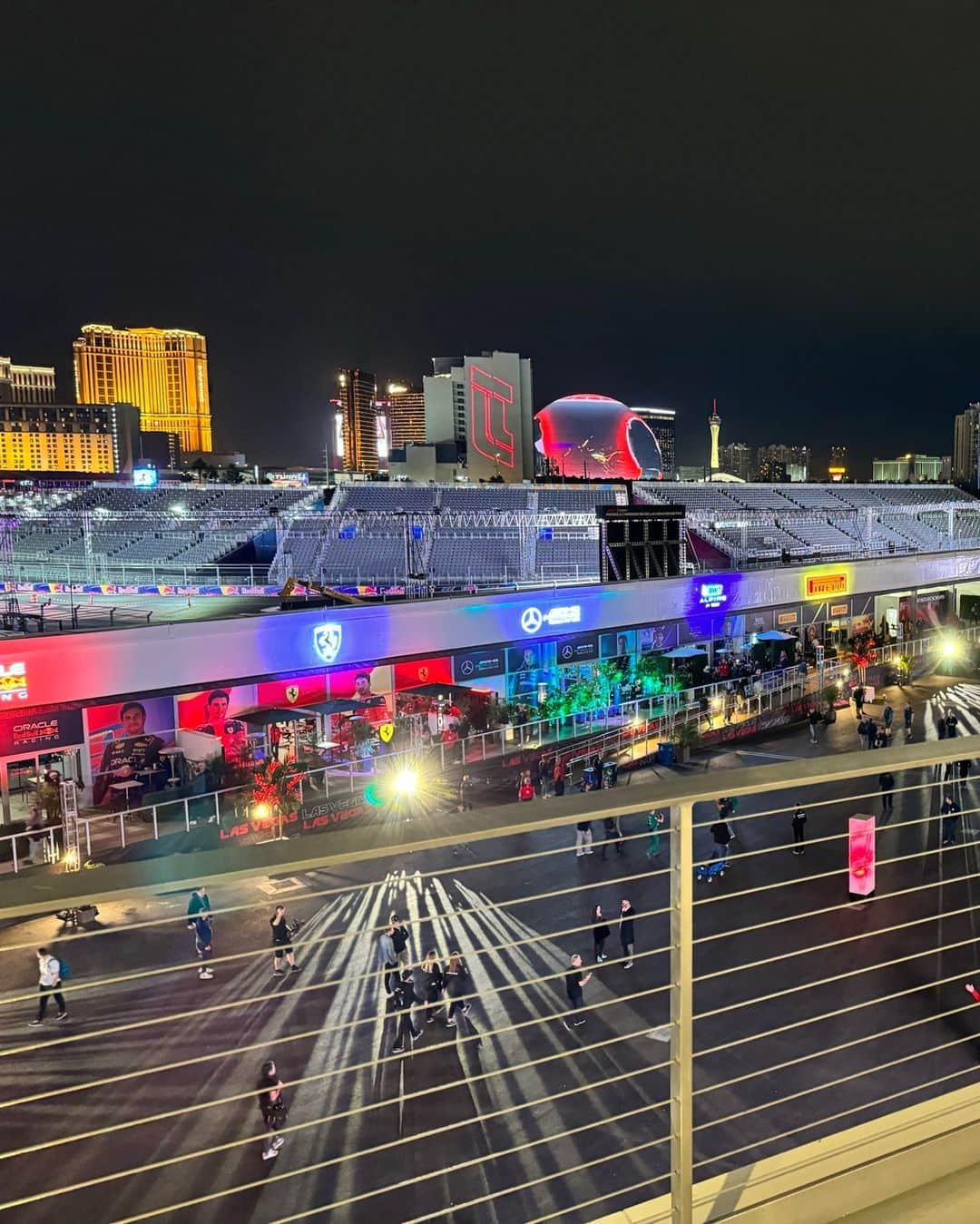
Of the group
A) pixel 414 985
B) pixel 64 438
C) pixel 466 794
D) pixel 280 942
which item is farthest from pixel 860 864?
pixel 64 438

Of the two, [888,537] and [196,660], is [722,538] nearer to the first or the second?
[888,537]

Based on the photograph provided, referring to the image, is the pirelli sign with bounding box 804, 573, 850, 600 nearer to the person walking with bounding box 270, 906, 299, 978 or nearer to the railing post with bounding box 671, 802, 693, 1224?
the person walking with bounding box 270, 906, 299, 978

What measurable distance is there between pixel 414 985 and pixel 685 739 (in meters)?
10.7

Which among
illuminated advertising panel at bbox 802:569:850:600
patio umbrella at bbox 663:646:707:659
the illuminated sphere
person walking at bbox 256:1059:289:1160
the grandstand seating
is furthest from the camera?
the illuminated sphere

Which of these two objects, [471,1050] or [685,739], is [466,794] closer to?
[685,739]

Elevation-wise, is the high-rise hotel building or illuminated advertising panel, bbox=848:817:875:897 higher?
the high-rise hotel building

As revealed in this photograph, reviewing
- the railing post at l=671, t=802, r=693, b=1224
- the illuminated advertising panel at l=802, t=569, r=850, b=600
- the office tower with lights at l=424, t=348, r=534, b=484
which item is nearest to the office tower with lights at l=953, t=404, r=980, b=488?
the office tower with lights at l=424, t=348, r=534, b=484

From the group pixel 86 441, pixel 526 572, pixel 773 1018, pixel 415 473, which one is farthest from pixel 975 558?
pixel 86 441

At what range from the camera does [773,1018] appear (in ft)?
29.0

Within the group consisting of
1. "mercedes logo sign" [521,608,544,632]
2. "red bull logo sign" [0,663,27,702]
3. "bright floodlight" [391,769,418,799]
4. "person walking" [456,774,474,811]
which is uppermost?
"mercedes logo sign" [521,608,544,632]

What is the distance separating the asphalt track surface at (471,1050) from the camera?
6750 millimetres

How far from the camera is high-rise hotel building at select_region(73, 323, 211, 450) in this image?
614 ft

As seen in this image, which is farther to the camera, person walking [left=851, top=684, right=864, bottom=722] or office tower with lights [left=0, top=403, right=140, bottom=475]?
office tower with lights [left=0, top=403, right=140, bottom=475]

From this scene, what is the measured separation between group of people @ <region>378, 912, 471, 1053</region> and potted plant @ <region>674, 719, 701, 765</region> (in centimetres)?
985
